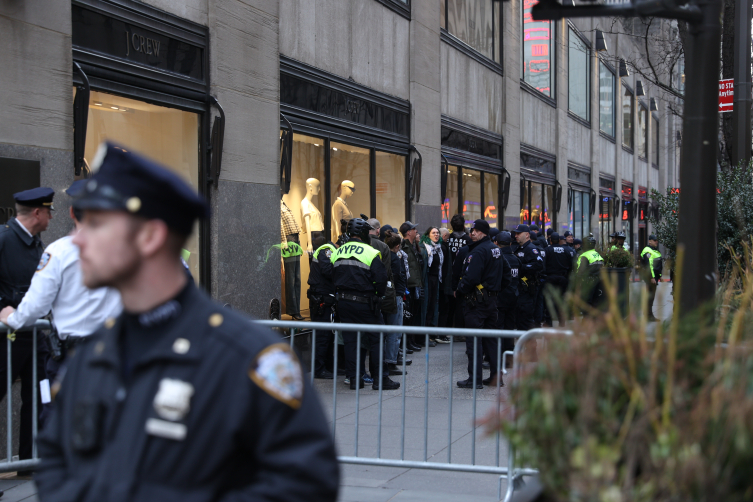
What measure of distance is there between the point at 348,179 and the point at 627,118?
3098 centimetres

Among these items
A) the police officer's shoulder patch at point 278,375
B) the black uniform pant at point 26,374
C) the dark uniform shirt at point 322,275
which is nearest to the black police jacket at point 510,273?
the dark uniform shirt at point 322,275

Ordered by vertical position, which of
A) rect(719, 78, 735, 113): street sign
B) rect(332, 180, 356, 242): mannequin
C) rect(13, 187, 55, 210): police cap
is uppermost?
rect(719, 78, 735, 113): street sign

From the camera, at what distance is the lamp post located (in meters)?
3.60

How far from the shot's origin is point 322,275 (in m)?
10.2

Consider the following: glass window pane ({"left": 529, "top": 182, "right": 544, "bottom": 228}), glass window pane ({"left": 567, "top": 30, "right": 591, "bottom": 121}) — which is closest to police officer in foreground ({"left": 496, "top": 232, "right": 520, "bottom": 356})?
glass window pane ({"left": 529, "top": 182, "right": 544, "bottom": 228})

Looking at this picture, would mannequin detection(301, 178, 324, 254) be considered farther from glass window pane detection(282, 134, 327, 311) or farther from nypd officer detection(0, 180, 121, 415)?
nypd officer detection(0, 180, 121, 415)

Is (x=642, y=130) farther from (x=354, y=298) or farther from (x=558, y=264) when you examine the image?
(x=354, y=298)

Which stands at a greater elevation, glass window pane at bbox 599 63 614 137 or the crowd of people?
glass window pane at bbox 599 63 614 137

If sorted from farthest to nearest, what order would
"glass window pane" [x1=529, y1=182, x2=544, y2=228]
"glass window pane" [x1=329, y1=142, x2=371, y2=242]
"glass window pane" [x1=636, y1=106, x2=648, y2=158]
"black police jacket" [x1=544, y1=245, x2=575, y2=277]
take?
"glass window pane" [x1=636, y1=106, x2=648, y2=158]
"glass window pane" [x1=529, y1=182, x2=544, y2=228]
"black police jacket" [x1=544, y1=245, x2=575, y2=277]
"glass window pane" [x1=329, y1=142, x2=371, y2=242]

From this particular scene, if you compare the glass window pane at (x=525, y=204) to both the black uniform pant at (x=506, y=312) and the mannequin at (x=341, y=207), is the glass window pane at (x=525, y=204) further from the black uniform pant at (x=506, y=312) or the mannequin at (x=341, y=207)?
the black uniform pant at (x=506, y=312)

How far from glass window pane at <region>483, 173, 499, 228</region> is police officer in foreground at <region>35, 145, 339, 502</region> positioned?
18952mm

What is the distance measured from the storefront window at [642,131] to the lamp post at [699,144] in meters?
42.2

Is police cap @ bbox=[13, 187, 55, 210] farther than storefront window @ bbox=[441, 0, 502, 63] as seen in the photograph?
No

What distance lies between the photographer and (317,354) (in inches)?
406
